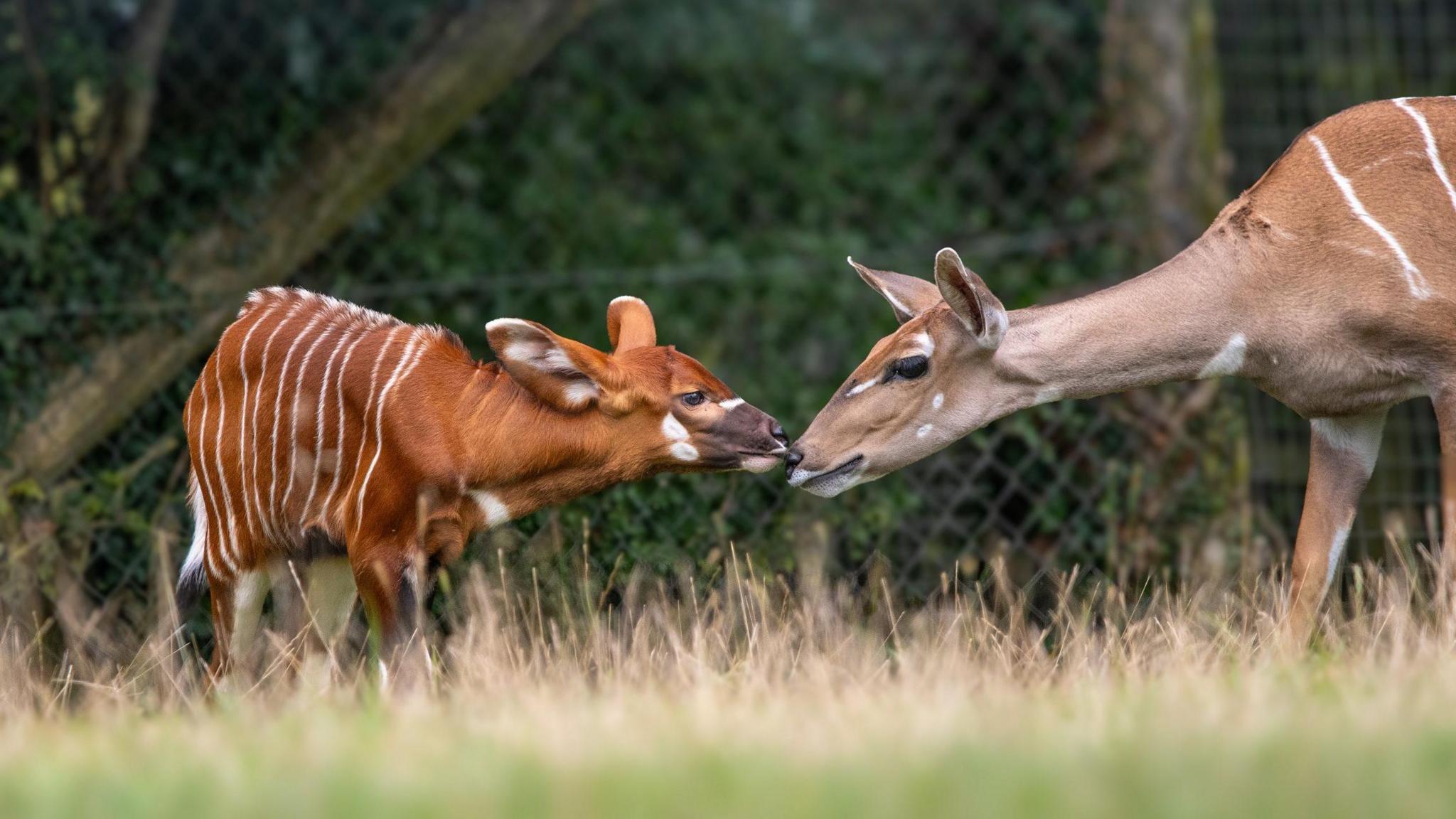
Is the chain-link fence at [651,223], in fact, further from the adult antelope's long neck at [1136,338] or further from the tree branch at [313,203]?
the adult antelope's long neck at [1136,338]

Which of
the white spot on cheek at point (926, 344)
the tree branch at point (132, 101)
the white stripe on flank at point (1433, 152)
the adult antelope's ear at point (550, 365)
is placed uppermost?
the tree branch at point (132, 101)

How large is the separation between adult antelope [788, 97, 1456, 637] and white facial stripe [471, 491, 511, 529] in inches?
34.0

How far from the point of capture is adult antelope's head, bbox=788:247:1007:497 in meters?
4.98

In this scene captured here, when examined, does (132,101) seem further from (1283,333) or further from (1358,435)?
(1358,435)

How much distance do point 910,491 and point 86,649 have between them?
10.0 ft

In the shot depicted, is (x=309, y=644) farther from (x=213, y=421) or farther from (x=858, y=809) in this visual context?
(x=858, y=809)

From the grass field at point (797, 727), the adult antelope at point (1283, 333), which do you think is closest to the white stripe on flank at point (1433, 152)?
the adult antelope at point (1283, 333)

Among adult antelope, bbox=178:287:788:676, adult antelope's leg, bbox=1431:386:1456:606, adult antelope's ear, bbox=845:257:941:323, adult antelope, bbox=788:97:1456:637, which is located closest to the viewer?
adult antelope, bbox=178:287:788:676

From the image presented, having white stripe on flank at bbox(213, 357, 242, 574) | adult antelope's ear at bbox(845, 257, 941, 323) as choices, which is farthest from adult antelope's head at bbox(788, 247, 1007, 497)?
white stripe on flank at bbox(213, 357, 242, 574)

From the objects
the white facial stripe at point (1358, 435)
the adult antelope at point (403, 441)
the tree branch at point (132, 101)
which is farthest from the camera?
the tree branch at point (132, 101)

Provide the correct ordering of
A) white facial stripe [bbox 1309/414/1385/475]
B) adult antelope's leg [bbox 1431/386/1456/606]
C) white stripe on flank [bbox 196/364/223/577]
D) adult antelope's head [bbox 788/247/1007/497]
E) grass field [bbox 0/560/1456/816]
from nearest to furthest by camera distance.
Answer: grass field [bbox 0/560/1456/816], adult antelope's leg [bbox 1431/386/1456/606], white stripe on flank [bbox 196/364/223/577], adult antelope's head [bbox 788/247/1007/497], white facial stripe [bbox 1309/414/1385/475]

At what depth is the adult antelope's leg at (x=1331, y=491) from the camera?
5.11 meters

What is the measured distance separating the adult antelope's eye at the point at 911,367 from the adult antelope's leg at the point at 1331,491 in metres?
1.20

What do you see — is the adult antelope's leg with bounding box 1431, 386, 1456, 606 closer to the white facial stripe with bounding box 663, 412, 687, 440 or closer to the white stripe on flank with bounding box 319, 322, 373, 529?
the white facial stripe with bounding box 663, 412, 687, 440
